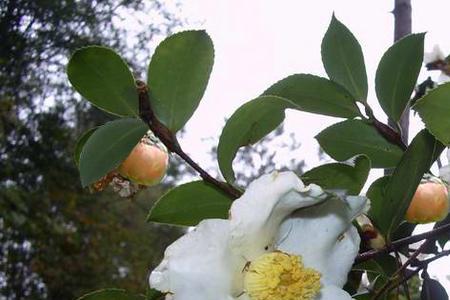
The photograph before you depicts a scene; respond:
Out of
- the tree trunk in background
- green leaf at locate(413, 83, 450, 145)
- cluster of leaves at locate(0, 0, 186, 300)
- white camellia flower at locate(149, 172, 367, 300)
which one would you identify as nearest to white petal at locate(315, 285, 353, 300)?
white camellia flower at locate(149, 172, 367, 300)

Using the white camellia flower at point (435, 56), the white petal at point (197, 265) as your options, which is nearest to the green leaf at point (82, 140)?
the white petal at point (197, 265)

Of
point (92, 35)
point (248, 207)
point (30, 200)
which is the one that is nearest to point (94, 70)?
point (248, 207)

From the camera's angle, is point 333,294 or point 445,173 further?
point 445,173

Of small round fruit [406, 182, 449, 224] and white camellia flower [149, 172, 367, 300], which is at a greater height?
white camellia flower [149, 172, 367, 300]

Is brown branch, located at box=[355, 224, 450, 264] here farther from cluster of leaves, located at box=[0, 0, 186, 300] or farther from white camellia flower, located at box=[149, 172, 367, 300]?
cluster of leaves, located at box=[0, 0, 186, 300]

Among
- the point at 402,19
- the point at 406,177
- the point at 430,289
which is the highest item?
the point at 402,19

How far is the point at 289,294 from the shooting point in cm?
42

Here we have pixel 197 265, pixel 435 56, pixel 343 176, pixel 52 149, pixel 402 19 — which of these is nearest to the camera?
pixel 197 265

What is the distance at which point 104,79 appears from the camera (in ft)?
1.51

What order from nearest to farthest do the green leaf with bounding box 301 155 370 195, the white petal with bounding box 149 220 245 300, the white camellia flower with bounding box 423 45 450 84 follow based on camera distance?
the white petal with bounding box 149 220 245 300 → the green leaf with bounding box 301 155 370 195 → the white camellia flower with bounding box 423 45 450 84

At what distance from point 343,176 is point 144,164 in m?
0.14

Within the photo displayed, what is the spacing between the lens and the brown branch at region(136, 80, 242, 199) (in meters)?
0.47

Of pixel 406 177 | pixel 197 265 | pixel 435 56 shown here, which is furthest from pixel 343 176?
pixel 435 56

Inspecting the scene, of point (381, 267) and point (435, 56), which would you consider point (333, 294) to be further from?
point (435, 56)
